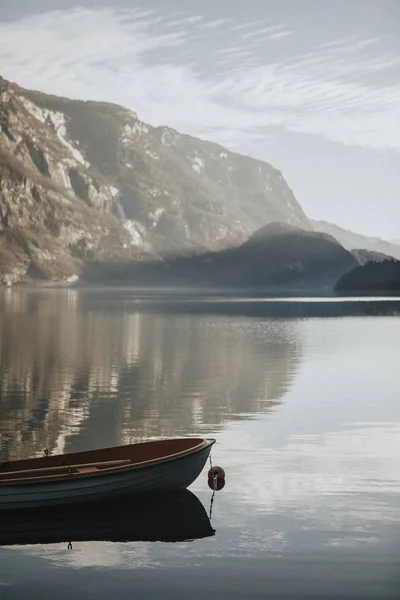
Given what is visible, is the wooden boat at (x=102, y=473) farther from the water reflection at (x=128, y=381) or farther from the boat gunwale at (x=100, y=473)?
the water reflection at (x=128, y=381)

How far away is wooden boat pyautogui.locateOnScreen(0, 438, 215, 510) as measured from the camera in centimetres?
2505

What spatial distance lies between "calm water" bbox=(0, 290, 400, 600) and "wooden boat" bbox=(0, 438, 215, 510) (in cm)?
117

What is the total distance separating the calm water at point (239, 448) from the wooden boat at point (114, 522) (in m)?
0.19

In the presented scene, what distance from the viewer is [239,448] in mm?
35094

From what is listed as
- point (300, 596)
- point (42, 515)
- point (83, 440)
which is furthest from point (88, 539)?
point (83, 440)

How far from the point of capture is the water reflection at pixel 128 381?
Answer: 39.0 meters

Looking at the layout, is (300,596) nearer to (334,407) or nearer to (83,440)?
(83,440)

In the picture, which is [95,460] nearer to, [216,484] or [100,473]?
[100,473]

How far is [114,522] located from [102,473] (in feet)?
4.30

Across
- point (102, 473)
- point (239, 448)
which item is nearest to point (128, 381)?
point (239, 448)

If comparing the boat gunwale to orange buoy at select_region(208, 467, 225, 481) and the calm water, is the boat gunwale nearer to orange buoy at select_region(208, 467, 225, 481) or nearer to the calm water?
the calm water

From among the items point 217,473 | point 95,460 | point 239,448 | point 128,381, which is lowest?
point 128,381

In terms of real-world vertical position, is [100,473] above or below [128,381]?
above

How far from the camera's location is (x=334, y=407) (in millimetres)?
46875
